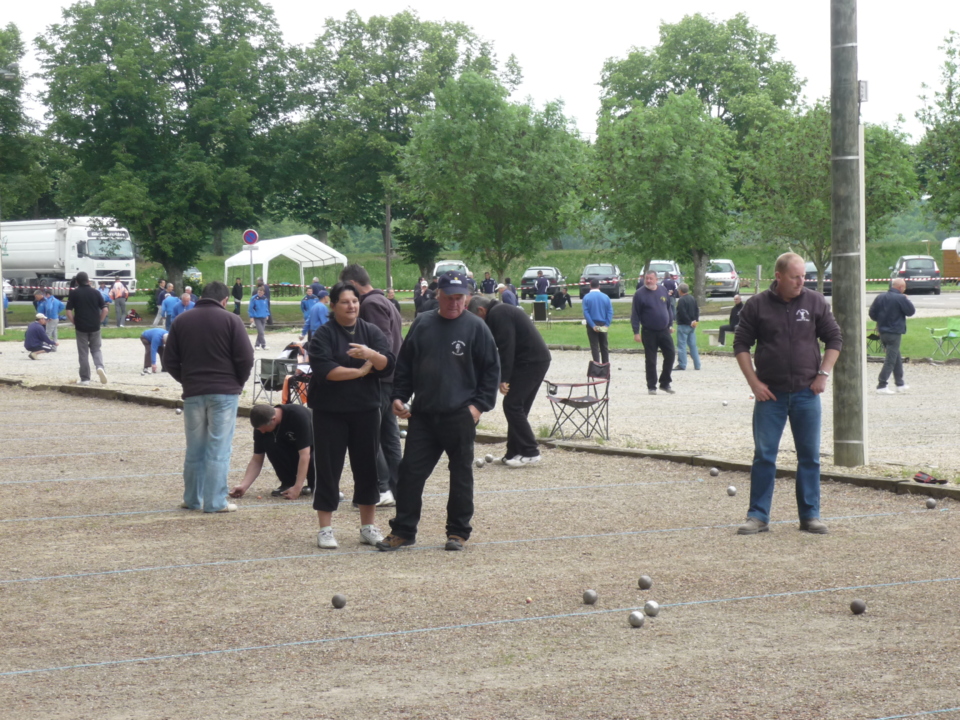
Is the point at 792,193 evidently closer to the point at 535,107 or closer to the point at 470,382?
the point at 535,107

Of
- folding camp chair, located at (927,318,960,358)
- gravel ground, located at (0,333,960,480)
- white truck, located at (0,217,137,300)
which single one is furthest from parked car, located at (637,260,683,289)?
folding camp chair, located at (927,318,960,358)

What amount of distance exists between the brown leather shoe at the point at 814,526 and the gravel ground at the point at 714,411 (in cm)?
223

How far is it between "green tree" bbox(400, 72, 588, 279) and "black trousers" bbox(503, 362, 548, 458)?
32.9 metres

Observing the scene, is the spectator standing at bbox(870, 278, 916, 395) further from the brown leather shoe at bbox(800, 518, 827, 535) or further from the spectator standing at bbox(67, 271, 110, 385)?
the spectator standing at bbox(67, 271, 110, 385)

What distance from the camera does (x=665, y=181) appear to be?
4100 cm

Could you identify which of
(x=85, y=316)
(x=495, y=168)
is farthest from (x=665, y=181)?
(x=85, y=316)

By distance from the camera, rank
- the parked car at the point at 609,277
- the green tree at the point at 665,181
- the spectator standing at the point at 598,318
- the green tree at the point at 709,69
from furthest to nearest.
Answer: the green tree at the point at 709,69
the parked car at the point at 609,277
the green tree at the point at 665,181
the spectator standing at the point at 598,318

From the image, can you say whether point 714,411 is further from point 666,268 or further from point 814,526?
point 666,268

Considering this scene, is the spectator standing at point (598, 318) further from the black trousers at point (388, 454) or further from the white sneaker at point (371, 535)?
the white sneaker at point (371, 535)

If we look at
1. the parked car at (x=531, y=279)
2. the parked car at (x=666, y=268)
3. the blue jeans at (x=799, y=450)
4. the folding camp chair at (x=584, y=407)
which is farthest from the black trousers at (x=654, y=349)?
the parked car at (x=531, y=279)

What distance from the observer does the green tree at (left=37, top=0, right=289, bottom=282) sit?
159 ft

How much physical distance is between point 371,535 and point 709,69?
61.4 m

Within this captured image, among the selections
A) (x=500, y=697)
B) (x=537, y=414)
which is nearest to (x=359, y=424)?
(x=500, y=697)

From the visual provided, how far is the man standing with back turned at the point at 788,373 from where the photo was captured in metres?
8.47
